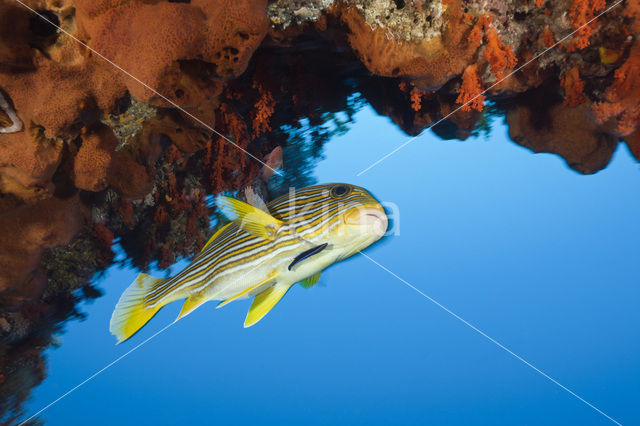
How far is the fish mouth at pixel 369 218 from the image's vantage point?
184 cm

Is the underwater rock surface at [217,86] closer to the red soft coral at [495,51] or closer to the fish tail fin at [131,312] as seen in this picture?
the red soft coral at [495,51]

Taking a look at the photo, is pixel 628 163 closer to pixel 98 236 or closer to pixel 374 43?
pixel 374 43

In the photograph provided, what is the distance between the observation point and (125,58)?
1.78m

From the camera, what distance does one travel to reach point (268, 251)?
2090 millimetres

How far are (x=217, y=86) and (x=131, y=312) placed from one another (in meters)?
1.73

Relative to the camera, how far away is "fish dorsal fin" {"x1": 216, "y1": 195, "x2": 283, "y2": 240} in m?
1.94

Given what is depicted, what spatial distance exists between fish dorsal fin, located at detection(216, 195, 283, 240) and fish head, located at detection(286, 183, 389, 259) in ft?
0.58

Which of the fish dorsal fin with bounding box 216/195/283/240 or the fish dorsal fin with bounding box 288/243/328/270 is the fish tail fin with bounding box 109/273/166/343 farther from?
→ the fish dorsal fin with bounding box 288/243/328/270

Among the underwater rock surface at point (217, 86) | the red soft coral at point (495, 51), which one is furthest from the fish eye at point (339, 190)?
the red soft coral at point (495, 51)

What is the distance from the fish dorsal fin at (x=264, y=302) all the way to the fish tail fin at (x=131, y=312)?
2.23 feet

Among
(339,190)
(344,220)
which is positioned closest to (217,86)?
(339,190)

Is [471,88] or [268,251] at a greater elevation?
[471,88]

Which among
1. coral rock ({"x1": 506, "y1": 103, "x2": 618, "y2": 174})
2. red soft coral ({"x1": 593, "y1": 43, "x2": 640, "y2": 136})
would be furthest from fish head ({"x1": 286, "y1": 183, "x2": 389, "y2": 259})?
coral rock ({"x1": 506, "y1": 103, "x2": 618, "y2": 174})

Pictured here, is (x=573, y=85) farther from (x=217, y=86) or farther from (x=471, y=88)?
(x=217, y=86)
